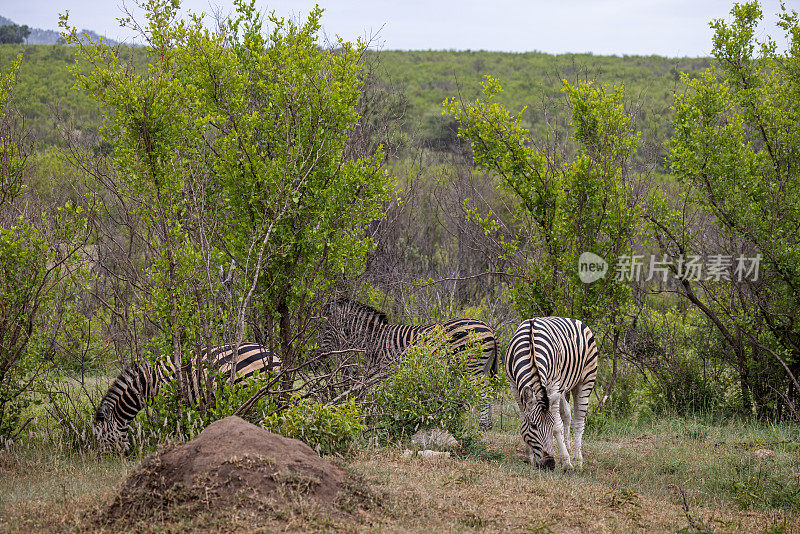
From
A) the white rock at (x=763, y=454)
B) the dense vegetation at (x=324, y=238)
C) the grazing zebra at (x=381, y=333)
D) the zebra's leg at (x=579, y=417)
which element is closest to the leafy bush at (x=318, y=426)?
the dense vegetation at (x=324, y=238)

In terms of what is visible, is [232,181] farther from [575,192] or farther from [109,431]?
[575,192]

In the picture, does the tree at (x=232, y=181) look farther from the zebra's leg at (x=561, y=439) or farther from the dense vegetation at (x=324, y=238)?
the zebra's leg at (x=561, y=439)

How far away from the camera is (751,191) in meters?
10.7

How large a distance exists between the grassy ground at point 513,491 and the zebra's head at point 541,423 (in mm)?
240

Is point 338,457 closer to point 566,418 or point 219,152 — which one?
point 566,418

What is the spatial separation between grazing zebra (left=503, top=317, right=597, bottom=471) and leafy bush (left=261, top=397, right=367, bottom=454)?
2.14 meters

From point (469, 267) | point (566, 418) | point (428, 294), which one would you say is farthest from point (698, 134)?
point (469, 267)

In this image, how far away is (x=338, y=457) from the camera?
7.17 m

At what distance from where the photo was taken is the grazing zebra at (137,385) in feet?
26.6

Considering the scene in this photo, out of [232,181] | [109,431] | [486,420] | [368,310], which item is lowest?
[486,420]

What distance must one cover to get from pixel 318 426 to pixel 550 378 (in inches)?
113

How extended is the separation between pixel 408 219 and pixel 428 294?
4.95 metres
